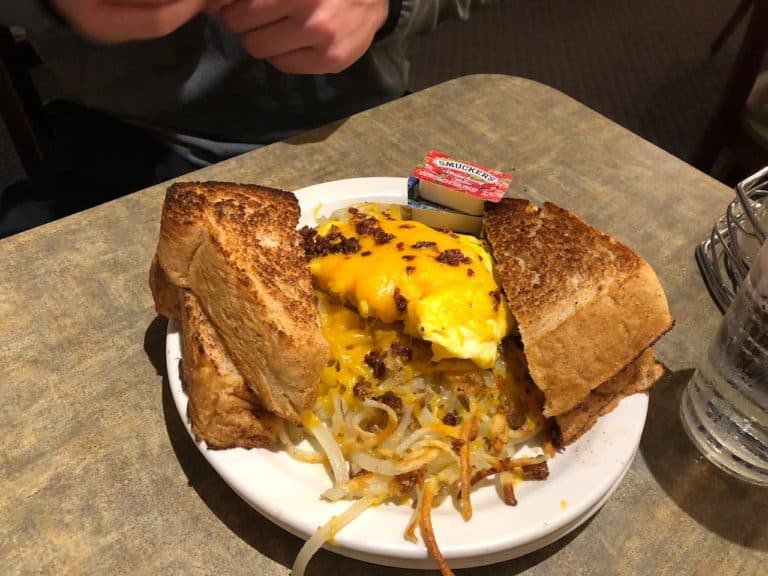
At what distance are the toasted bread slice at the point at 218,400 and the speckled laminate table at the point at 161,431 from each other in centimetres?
14

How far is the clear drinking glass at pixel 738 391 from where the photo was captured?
1.15m

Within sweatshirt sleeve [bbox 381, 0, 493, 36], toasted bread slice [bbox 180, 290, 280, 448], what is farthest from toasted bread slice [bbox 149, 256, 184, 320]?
sweatshirt sleeve [bbox 381, 0, 493, 36]

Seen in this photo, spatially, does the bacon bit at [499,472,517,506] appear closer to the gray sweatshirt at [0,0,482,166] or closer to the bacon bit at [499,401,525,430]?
the bacon bit at [499,401,525,430]

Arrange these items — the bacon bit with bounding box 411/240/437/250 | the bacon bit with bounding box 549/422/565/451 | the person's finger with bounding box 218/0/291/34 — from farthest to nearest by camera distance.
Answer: the person's finger with bounding box 218/0/291/34
the bacon bit with bounding box 411/240/437/250
the bacon bit with bounding box 549/422/565/451

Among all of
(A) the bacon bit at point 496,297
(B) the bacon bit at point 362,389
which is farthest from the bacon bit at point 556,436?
(B) the bacon bit at point 362,389

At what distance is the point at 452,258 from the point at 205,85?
1.10 meters

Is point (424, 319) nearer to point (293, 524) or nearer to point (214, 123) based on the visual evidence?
point (293, 524)

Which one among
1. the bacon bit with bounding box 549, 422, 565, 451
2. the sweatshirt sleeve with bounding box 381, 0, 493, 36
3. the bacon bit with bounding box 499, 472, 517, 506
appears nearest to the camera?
the bacon bit with bounding box 499, 472, 517, 506

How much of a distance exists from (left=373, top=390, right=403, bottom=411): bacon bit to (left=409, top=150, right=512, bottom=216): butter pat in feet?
1.67

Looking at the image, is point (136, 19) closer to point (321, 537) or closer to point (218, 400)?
point (218, 400)

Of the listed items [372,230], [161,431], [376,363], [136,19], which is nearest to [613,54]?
[372,230]

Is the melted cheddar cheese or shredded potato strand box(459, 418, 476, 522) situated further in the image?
the melted cheddar cheese

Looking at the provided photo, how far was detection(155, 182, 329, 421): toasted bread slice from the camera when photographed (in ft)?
3.67

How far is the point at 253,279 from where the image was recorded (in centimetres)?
119
